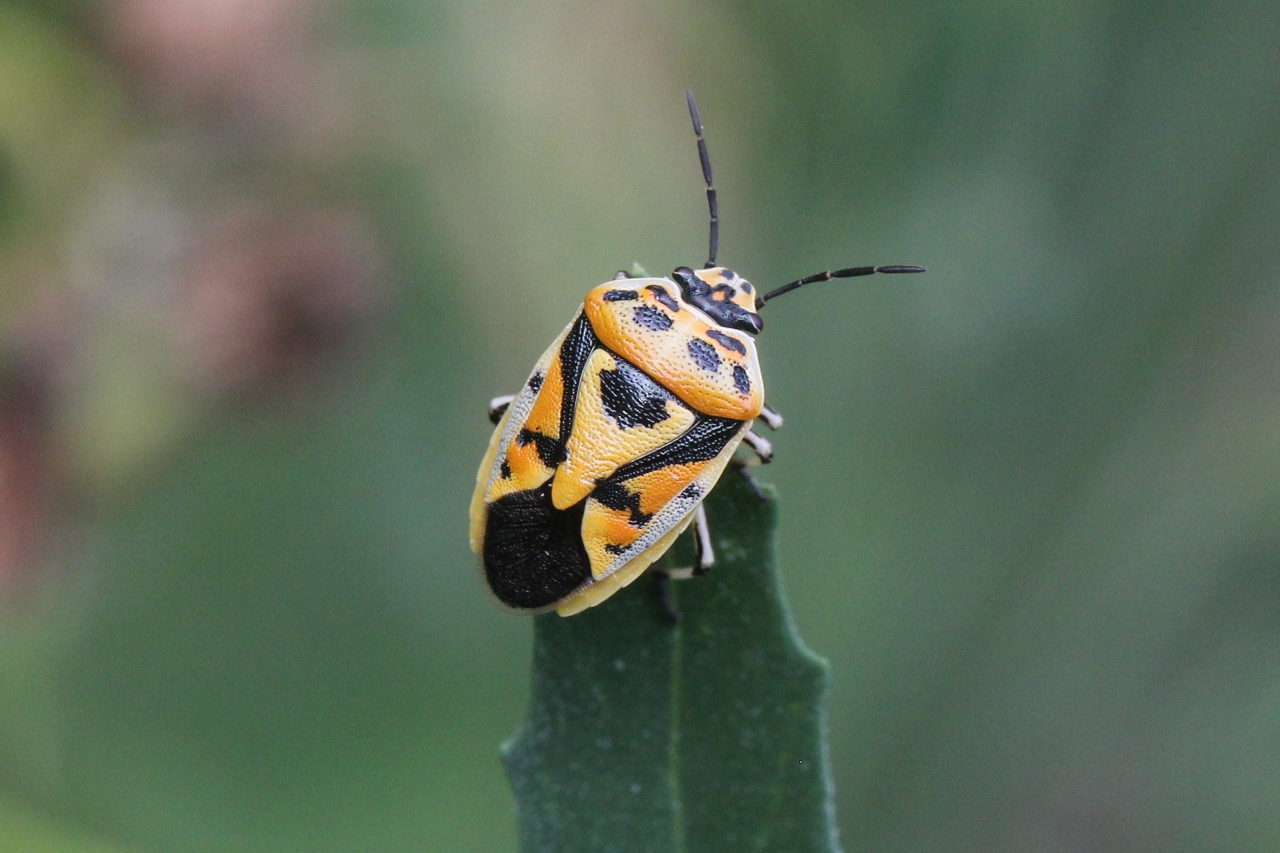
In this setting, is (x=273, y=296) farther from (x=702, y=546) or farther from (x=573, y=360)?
(x=702, y=546)

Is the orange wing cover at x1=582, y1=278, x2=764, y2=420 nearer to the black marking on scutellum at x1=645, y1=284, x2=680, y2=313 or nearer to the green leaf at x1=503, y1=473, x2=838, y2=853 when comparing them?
the black marking on scutellum at x1=645, y1=284, x2=680, y2=313

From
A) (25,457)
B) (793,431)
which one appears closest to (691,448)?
(793,431)

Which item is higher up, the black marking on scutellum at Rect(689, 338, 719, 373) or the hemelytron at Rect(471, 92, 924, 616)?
the black marking on scutellum at Rect(689, 338, 719, 373)

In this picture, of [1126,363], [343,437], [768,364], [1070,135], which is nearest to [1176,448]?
[1126,363]

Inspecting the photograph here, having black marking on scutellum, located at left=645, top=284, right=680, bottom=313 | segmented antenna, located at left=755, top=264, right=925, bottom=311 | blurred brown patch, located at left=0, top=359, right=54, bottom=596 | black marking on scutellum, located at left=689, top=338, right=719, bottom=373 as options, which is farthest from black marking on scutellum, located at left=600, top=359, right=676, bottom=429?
blurred brown patch, located at left=0, top=359, right=54, bottom=596

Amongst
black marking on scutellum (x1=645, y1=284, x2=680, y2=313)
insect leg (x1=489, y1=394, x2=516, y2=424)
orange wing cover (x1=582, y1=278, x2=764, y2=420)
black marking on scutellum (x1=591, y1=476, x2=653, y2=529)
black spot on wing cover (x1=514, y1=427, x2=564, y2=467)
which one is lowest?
insect leg (x1=489, y1=394, x2=516, y2=424)

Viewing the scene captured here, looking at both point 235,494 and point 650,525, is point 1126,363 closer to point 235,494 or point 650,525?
point 650,525
